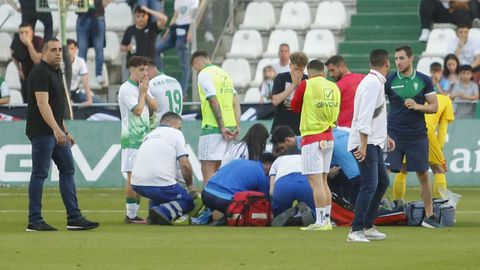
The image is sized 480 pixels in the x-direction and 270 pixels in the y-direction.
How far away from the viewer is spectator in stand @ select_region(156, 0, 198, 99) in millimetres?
26438

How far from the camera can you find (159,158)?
1730cm

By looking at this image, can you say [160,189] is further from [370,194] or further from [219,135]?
[370,194]

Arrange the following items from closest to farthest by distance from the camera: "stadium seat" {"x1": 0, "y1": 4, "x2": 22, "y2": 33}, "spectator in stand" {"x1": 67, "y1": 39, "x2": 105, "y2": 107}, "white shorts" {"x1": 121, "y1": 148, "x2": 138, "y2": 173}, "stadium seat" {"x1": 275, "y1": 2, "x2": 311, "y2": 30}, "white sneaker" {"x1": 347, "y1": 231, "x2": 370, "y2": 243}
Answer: "white sneaker" {"x1": 347, "y1": 231, "x2": 370, "y2": 243} < "white shorts" {"x1": 121, "y1": 148, "x2": 138, "y2": 173} < "spectator in stand" {"x1": 67, "y1": 39, "x2": 105, "y2": 107} < "stadium seat" {"x1": 275, "y1": 2, "x2": 311, "y2": 30} < "stadium seat" {"x1": 0, "y1": 4, "x2": 22, "y2": 33}

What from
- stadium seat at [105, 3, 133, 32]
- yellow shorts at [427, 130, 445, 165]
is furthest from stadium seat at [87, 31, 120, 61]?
yellow shorts at [427, 130, 445, 165]

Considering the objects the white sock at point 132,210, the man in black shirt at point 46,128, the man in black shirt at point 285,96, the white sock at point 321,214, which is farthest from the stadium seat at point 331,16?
the man in black shirt at point 46,128

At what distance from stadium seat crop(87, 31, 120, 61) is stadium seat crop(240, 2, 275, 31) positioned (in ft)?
8.65

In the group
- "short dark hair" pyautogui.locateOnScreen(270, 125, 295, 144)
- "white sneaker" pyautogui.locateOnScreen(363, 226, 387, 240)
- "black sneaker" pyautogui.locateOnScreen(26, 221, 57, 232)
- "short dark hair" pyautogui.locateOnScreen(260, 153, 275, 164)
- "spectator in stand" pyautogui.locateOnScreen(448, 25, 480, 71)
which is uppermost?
"spectator in stand" pyautogui.locateOnScreen(448, 25, 480, 71)

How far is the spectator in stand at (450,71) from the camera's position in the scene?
990 inches

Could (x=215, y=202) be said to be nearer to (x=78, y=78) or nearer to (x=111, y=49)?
(x=78, y=78)

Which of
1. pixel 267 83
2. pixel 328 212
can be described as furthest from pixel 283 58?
pixel 328 212

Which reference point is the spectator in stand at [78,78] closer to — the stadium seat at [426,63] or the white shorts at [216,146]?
the stadium seat at [426,63]

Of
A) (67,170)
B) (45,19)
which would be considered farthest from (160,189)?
(45,19)

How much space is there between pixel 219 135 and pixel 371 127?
5.05m

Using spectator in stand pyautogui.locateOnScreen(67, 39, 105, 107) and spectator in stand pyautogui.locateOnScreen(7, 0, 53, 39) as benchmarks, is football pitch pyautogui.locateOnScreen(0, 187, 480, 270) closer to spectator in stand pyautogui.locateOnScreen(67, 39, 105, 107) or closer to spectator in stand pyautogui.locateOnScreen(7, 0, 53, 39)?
spectator in stand pyautogui.locateOnScreen(67, 39, 105, 107)
